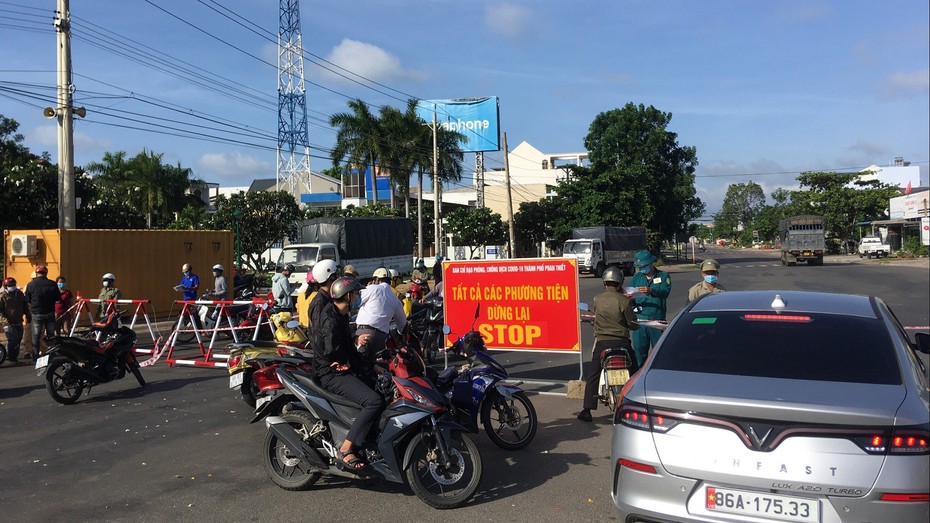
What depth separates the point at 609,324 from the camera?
720 centimetres

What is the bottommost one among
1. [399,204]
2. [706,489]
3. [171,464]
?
[171,464]

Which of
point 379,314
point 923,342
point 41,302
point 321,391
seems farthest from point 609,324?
point 41,302

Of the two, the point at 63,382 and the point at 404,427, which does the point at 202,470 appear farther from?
the point at 63,382

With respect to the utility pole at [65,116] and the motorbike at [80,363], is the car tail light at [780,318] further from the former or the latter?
the utility pole at [65,116]

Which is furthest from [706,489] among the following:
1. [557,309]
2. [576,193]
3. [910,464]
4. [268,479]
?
[576,193]

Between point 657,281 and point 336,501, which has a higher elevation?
point 657,281

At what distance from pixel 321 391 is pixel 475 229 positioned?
4328cm

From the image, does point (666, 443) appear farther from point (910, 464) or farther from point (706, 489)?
point (910, 464)

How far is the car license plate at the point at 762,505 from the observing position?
129 inches

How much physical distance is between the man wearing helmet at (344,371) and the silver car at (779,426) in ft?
6.59

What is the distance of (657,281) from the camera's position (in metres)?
8.41

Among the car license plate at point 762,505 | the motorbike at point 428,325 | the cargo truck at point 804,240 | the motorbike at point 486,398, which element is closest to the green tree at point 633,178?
the cargo truck at point 804,240

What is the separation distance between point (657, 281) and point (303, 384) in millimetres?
4705

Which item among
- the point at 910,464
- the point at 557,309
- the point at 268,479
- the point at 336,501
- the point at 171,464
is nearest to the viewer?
the point at 910,464
